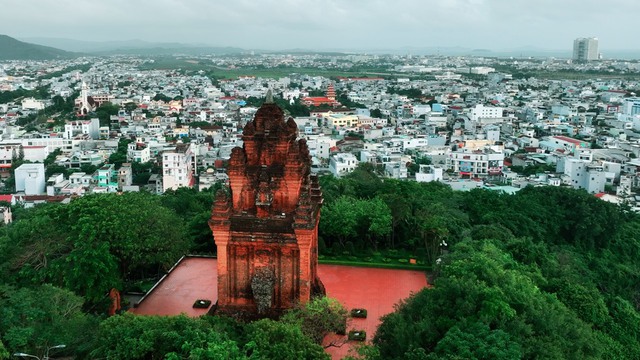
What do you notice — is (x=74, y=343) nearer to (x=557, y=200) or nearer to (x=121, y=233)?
(x=121, y=233)

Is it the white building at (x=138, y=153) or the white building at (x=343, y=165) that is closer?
the white building at (x=343, y=165)

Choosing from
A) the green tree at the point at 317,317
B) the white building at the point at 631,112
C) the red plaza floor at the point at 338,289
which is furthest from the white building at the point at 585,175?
the green tree at the point at 317,317

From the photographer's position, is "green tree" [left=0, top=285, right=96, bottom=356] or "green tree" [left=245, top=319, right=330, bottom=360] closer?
"green tree" [left=245, top=319, right=330, bottom=360]

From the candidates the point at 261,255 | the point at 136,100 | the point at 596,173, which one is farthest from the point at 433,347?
the point at 136,100

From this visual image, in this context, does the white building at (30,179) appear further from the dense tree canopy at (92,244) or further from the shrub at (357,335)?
the shrub at (357,335)

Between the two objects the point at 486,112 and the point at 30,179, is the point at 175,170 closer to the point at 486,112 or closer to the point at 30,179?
the point at 30,179

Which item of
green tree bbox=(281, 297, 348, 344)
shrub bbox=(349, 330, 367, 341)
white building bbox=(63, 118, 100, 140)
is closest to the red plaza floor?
shrub bbox=(349, 330, 367, 341)

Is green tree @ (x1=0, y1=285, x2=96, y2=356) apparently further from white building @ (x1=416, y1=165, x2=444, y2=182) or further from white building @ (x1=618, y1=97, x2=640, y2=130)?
white building @ (x1=618, y1=97, x2=640, y2=130)
